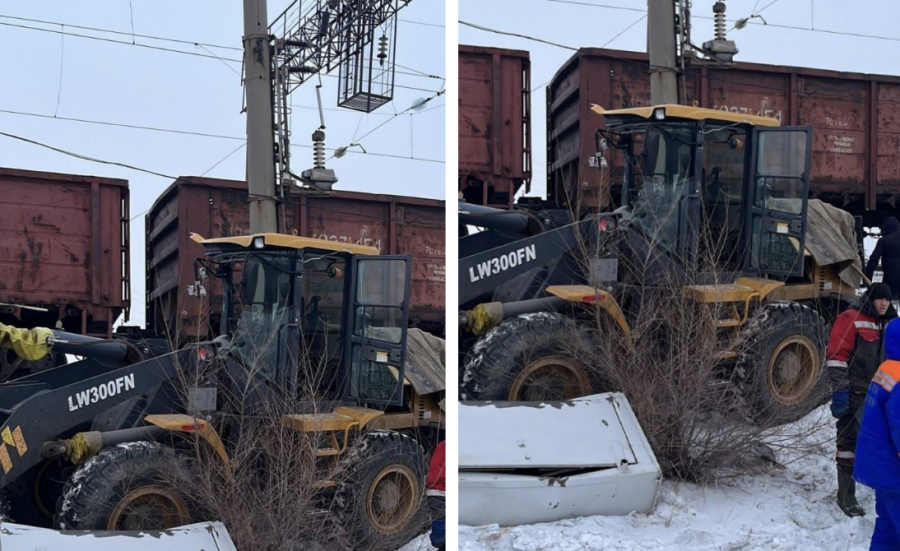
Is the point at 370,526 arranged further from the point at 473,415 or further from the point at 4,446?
the point at 4,446

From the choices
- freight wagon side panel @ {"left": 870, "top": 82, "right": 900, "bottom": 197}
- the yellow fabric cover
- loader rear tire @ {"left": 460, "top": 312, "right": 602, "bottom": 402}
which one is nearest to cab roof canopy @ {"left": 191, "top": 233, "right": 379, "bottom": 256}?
the yellow fabric cover

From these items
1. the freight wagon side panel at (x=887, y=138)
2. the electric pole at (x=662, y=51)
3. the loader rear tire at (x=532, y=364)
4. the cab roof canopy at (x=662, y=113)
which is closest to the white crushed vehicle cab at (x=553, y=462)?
the loader rear tire at (x=532, y=364)

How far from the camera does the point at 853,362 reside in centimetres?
413

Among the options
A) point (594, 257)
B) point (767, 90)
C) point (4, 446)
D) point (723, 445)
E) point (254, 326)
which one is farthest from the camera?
point (767, 90)

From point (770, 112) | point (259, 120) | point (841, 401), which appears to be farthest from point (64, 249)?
point (841, 401)

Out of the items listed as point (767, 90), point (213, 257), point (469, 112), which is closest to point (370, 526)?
point (213, 257)

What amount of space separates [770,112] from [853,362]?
2.00 meters

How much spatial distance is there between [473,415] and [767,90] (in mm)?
2605

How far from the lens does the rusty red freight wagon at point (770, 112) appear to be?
14.3 feet

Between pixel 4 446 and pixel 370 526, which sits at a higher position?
pixel 4 446

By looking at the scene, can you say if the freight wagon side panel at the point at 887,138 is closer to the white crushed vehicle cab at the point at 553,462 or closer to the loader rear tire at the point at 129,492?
the white crushed vehicle cab at the point at 553,462

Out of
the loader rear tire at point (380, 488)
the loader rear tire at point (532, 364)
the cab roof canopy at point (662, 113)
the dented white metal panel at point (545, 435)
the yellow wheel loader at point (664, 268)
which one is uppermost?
the cab roof canopy at point (662, 113)

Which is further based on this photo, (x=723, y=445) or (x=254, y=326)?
(x=254, y=326)

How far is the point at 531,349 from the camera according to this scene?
4355 millimetres
